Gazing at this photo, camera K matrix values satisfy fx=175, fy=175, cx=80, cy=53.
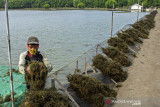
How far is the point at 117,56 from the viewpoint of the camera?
13.4 metres

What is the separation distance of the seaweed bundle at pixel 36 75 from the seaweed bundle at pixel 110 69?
18.5ft

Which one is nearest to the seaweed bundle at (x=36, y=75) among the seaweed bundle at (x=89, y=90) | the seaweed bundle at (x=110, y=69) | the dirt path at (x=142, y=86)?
the seaweed bundle at (x=89, y=90)

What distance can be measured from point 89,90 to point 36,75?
9.56ft

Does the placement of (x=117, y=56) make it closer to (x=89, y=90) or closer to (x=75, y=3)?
(x=89, y=90)

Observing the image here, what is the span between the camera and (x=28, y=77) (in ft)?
17.3

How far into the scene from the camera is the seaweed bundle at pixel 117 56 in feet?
42.8

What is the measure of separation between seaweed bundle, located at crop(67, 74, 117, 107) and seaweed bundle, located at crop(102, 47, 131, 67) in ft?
18.6

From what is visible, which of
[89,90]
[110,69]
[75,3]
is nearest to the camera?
[89,90]

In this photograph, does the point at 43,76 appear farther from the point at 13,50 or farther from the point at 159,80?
the point at 13,50

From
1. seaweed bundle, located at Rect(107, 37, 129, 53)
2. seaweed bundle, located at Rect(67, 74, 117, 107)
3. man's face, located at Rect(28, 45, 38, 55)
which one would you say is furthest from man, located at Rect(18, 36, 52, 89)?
seaweed bundle, located at Rect(107, 37, 129, 53)

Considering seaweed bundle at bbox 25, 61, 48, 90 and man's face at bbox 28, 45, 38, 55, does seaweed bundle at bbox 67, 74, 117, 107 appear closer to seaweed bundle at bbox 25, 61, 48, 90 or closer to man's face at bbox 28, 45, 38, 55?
seaweed bundle at bbox 25, 61, 48, 90

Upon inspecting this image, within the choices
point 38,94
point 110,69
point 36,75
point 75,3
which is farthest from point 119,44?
point 75,3

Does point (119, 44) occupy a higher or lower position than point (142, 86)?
higher

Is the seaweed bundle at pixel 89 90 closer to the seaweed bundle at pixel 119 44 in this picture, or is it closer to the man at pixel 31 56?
the man at pixel 31 56
